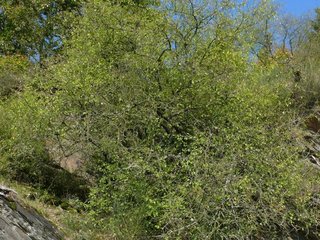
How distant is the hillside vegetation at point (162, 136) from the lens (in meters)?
8.76

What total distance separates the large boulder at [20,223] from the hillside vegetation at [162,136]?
827 mm

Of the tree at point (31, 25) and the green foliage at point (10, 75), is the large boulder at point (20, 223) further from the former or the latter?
the tree at point (31, 25)

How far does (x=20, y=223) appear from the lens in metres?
7.11

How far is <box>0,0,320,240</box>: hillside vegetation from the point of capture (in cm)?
876

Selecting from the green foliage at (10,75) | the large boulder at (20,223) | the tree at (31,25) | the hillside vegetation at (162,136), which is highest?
the tree at (31,25)

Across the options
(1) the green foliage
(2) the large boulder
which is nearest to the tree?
(1) the green foliage

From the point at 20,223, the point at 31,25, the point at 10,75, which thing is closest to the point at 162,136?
the point at 20,223

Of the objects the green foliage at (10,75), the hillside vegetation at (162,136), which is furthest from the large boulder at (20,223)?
the green foliage at (10,75)

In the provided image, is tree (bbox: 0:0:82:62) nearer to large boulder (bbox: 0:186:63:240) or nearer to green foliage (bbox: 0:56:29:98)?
green foliage (bbox: 0:56:29:98)

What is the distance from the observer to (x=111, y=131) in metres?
10.1

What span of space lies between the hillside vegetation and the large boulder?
0.83 m

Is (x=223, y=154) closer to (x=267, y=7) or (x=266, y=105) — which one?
(x=266, y=105)

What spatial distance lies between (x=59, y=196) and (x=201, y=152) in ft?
14.1

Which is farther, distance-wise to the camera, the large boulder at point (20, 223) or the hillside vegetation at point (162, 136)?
the hillside vegetation at point (162, 136)
